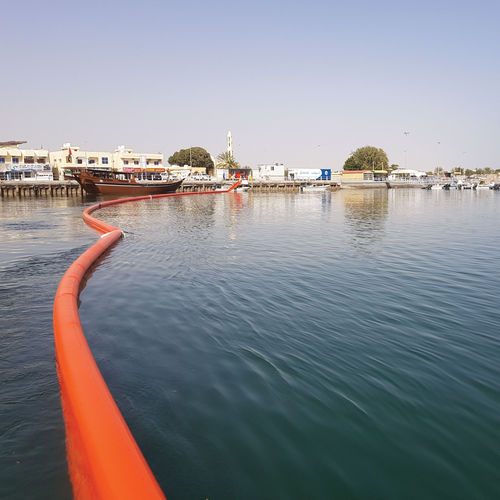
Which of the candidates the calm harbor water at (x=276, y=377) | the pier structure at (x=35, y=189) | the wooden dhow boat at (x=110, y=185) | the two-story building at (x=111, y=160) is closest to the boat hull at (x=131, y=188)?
the wooden dhow boat at (x=110, y=185)

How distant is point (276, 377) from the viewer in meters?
4.63

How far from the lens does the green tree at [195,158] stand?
11712 centimetres

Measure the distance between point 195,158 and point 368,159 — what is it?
59.1 m

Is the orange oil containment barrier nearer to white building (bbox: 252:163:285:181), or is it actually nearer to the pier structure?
the pier structure

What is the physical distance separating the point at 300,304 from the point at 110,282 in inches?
189

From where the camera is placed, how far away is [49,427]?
3531 mm

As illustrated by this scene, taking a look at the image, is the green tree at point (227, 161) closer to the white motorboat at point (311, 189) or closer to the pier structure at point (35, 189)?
the white motorboat at point (311, 189)

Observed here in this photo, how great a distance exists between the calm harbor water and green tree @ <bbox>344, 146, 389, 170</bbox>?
12596 cm

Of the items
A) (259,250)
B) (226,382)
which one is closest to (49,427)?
(226,382)

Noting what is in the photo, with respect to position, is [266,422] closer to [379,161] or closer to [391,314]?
[391,314]

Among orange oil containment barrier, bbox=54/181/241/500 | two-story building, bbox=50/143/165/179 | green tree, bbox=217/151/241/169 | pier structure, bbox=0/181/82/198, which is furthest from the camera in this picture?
green tree, bbox=217/151/241/169

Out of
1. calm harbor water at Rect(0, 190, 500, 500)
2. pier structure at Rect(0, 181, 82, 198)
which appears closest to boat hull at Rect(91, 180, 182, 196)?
pier structure at Rect(0, 181, 82, 198)

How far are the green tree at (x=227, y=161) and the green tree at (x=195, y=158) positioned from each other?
396cm

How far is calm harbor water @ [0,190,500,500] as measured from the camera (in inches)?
119
